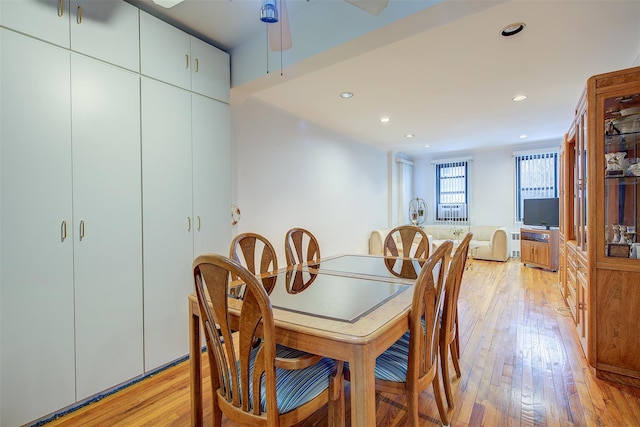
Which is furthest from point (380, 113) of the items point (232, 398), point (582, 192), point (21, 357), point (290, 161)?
point (21, 357)

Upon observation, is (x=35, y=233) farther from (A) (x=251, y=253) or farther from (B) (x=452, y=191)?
(B) (x=452, y=191)

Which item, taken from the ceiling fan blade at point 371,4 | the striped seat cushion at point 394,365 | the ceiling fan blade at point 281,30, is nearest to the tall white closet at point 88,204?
the ceiling fan blade at point 281,30

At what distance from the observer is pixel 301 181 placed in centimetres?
439

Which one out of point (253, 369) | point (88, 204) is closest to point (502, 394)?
point (253, 369)

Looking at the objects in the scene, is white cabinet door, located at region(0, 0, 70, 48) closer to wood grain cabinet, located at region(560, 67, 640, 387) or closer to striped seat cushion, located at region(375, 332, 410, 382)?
striped seat cushion, located at region(375, 332, 410, 382)

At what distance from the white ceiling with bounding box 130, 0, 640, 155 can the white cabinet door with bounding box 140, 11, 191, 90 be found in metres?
0.12

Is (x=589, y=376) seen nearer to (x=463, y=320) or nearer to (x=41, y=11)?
(x=463, y=320)

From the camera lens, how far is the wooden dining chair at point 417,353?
1.26m

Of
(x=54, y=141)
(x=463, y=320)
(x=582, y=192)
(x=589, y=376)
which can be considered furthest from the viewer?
(x=463, y=320)

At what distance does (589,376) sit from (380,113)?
3.41 m

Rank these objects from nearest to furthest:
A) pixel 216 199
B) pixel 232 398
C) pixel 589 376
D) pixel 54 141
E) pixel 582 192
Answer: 1. pixel 232 398
2. pixel 54 141
3. pixel 589 376
4. pixel 582 192
5. pixel 216 199

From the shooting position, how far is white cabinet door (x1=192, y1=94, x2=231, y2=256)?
98.2 inches

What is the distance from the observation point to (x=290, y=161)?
13.8ft

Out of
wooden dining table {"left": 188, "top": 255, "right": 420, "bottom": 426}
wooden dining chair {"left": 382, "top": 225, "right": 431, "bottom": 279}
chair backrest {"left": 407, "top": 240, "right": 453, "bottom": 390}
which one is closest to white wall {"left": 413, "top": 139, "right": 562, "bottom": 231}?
wooden dining chair {"left": 382, "top": 225, "right": 431, "bottom": 279}
